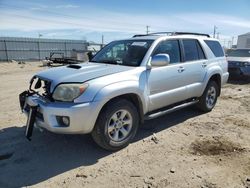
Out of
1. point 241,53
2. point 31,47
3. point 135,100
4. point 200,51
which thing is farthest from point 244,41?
point 135,100

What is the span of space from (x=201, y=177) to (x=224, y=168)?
17.8 inches

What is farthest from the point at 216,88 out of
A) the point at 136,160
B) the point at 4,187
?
the point at 4,187

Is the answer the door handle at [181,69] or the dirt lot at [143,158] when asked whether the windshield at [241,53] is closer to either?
the dirt lot at [143,158]

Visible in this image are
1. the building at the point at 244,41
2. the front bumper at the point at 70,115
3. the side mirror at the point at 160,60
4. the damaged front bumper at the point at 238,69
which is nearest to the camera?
the front bumper at the point at 70,115

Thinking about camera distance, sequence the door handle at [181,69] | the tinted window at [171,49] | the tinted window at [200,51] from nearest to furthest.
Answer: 1. the tinted window at [171,49]
2. the door handle at [181,69]
3. the tinted window at [200,51]

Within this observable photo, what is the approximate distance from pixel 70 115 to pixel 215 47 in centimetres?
442

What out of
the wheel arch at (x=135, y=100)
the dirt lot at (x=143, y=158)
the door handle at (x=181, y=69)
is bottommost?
the dirt lot at (x=143, y=158)

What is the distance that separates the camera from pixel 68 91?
3.61 meters

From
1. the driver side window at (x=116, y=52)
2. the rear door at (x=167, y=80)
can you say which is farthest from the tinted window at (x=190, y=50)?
the driver side window at (x=116, y=52)

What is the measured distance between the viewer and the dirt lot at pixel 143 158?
3301 millimetres

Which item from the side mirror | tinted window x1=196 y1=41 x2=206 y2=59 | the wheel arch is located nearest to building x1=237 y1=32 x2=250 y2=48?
tinted window x1=196 y1=41 x2=206 y2=59

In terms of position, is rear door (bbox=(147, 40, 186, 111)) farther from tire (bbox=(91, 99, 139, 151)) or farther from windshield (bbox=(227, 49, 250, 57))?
windshield (bbox=(227, 49, 250, 57))

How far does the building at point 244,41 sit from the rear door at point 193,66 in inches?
2028

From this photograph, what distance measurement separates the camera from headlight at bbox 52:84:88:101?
11.7ft
